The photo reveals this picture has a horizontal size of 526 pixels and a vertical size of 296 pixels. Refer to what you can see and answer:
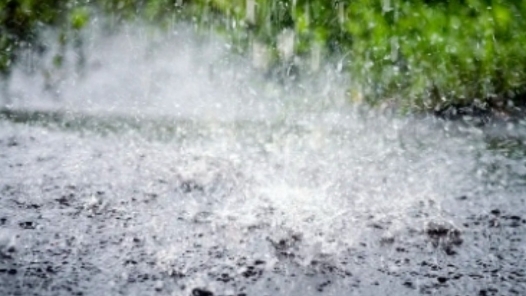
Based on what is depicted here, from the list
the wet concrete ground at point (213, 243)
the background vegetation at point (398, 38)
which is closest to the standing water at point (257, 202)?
the wet concrete ground at point (213, 243)

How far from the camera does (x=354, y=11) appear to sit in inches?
188

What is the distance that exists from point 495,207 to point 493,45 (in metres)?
2.44

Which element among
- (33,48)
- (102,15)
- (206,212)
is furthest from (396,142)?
(33,48)

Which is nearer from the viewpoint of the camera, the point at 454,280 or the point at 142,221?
the point at 454,280

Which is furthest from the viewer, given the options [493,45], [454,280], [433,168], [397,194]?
[493,45]

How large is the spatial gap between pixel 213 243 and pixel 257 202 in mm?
523

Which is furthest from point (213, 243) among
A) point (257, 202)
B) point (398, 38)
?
point (398, 38)

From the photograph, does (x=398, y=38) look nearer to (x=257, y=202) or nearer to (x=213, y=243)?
(x=257, y=202)

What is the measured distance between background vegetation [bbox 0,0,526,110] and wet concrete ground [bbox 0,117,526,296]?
2172mm

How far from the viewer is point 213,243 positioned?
217cm

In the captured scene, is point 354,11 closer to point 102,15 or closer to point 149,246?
point 102,15

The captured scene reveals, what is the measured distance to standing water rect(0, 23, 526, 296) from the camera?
6.22 feet

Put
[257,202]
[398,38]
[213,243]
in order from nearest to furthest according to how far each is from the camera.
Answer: [213,243] < [257,202] < [398,38]

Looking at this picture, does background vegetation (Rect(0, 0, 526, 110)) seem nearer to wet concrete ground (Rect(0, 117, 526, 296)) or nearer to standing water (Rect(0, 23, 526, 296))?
standing water (Rect(0, 23, 526, 296))
